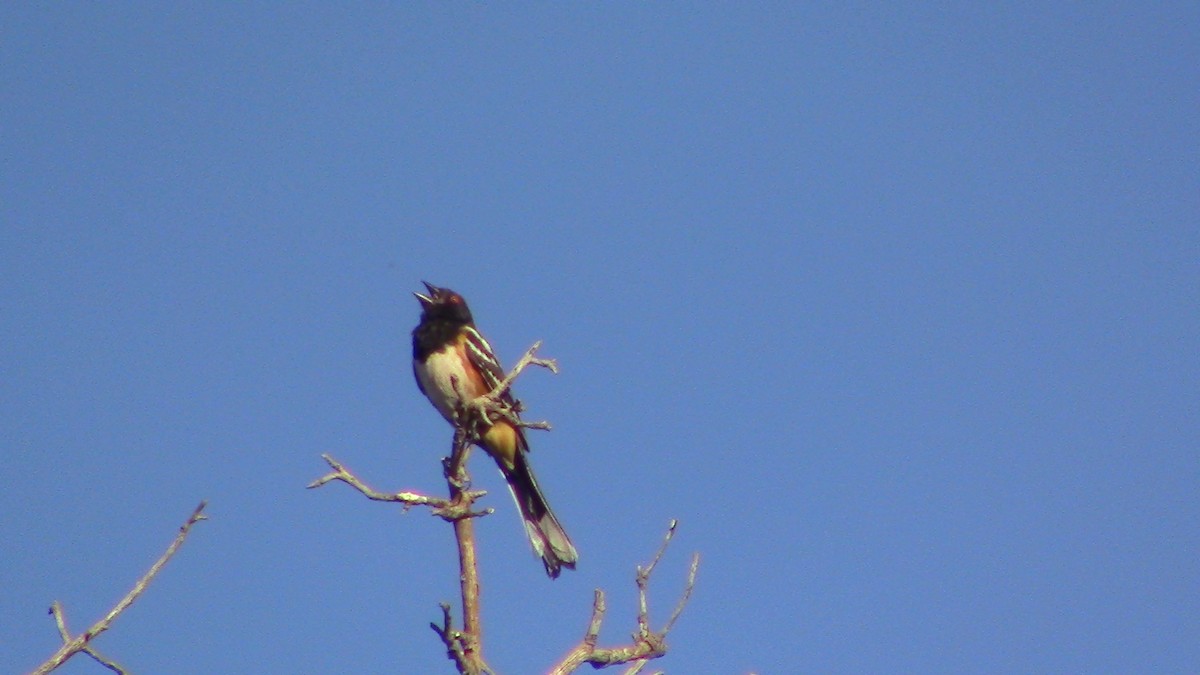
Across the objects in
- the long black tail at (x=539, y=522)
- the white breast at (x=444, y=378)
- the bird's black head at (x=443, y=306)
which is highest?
the bird's black head at (x=443, y=306)

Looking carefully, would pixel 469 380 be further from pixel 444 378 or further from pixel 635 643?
pixel 635 643

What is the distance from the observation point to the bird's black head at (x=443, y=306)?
8.80 metres

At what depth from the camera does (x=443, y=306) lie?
8.85 meters

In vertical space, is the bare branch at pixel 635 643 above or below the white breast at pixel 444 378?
below

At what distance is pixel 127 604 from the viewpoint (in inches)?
133

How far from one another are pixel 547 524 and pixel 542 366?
69.1 inches

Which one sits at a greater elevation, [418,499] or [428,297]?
[428,297]

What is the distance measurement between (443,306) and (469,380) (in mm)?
835

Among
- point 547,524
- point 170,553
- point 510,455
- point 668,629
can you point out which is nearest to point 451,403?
point 510,455

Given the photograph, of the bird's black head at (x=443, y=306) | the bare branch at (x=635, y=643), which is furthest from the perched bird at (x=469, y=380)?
the bare branch at (x=635, y=643)

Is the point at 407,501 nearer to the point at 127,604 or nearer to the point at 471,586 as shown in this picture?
the point at 471,586

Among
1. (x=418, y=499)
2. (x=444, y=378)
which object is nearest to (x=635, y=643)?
(x=418, y=499)

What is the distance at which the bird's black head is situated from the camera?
880 cm

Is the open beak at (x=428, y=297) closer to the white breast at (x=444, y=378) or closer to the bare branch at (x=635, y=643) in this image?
the white breast at (x=444, y=378)
